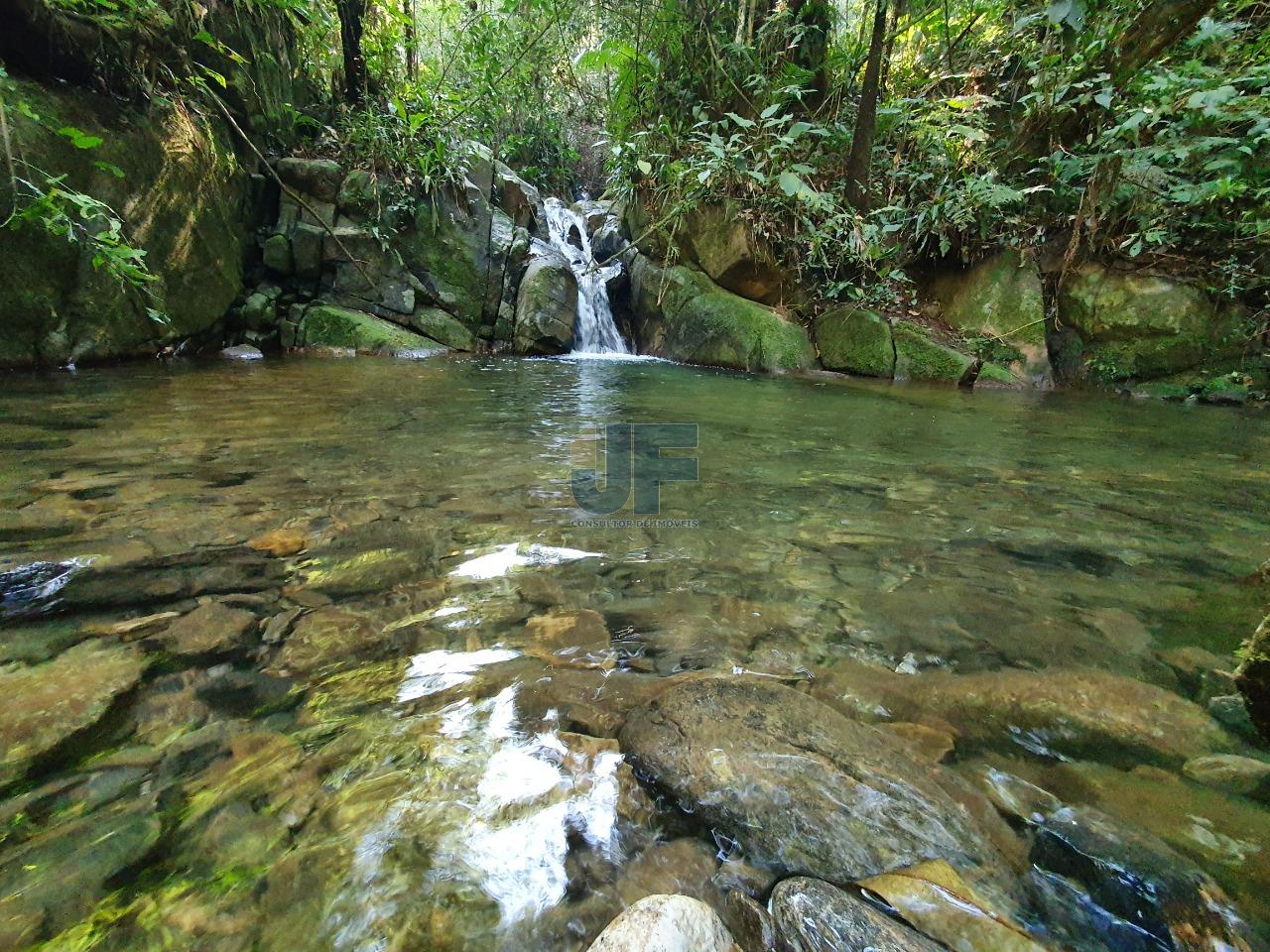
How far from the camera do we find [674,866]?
3.20 ft

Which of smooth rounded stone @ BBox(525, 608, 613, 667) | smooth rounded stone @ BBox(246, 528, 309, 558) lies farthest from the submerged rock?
smooth rounded stone @ BBox(246, 528, 309, 558)

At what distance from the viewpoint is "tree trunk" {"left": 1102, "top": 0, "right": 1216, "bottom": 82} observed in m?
5.54

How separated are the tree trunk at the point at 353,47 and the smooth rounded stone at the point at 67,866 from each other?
10919mm

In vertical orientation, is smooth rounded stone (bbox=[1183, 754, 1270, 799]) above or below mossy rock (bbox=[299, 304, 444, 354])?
below

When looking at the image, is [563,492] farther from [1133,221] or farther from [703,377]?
[1133,221]

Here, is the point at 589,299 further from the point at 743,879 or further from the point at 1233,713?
the point at 743,879

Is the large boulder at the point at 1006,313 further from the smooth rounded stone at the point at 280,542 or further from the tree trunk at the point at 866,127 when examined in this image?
the smooth rounded stone at the point at 280,542

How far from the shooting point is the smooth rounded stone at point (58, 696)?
3.42 ft

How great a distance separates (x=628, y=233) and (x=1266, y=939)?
1144 cm

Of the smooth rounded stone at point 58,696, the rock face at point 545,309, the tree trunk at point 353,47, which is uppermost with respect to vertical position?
the tree trunk at point 353,47

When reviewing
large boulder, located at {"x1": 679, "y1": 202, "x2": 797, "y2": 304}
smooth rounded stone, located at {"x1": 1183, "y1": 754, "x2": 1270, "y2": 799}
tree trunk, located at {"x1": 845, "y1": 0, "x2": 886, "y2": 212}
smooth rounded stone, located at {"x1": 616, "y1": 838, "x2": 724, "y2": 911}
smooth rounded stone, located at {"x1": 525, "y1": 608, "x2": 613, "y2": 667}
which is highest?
tree trunk, located at {"x1": 845, "y1": 0, "x2": 886, "y2": 212}

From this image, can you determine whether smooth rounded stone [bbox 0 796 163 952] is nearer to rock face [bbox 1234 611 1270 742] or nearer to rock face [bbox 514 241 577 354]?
rock face [bbox 1234 611 1270 742]

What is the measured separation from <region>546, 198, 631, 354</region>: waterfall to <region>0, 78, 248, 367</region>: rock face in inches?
189

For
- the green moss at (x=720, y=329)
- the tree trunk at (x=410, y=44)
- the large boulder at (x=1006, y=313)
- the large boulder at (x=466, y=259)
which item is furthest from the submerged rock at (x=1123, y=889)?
the tree trunk at (x=410, y=44)
